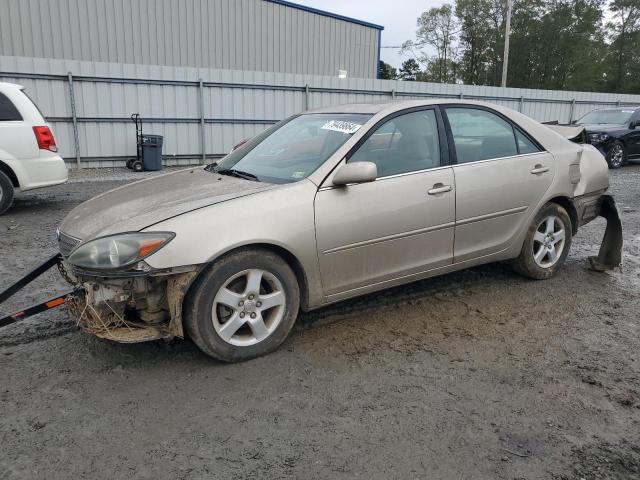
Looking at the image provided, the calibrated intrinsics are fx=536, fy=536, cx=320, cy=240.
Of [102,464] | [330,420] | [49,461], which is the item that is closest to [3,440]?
[49,461]

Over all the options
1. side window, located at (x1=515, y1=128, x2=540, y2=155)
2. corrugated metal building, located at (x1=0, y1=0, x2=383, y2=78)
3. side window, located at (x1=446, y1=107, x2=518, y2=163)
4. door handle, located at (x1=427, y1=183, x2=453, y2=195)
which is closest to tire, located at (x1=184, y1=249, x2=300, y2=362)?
door handle, located at (x1=427, y1=183, x2=453, y2=195)

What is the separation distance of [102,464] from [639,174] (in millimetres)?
14402

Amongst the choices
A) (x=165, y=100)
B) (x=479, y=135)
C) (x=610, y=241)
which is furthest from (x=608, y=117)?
(x=479, y=135)

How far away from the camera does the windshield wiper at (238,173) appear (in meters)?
3.74

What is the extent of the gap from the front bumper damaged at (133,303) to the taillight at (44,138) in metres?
5.22

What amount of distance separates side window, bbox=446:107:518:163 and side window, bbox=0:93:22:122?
601 centimetres

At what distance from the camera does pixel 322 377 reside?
3096 mm

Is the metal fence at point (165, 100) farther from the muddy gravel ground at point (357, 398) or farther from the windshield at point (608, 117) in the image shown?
the muddy gravel ground at point (357, 398)

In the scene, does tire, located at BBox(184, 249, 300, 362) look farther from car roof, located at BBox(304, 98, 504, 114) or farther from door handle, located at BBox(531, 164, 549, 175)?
door handle, located at BBox(531, 164, 549, 175)

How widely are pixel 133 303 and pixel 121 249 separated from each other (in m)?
0.33

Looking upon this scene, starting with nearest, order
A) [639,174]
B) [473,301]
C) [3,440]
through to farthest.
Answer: [3,440]
[473,301]
[639,174]

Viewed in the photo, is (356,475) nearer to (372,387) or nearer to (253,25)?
(372,387)

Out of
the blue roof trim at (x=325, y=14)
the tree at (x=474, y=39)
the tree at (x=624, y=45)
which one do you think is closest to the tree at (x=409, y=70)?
the tree at (x=474, y=39)

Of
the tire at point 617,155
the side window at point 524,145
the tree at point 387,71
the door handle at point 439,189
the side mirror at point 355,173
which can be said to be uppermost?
the tree at point 387,71
